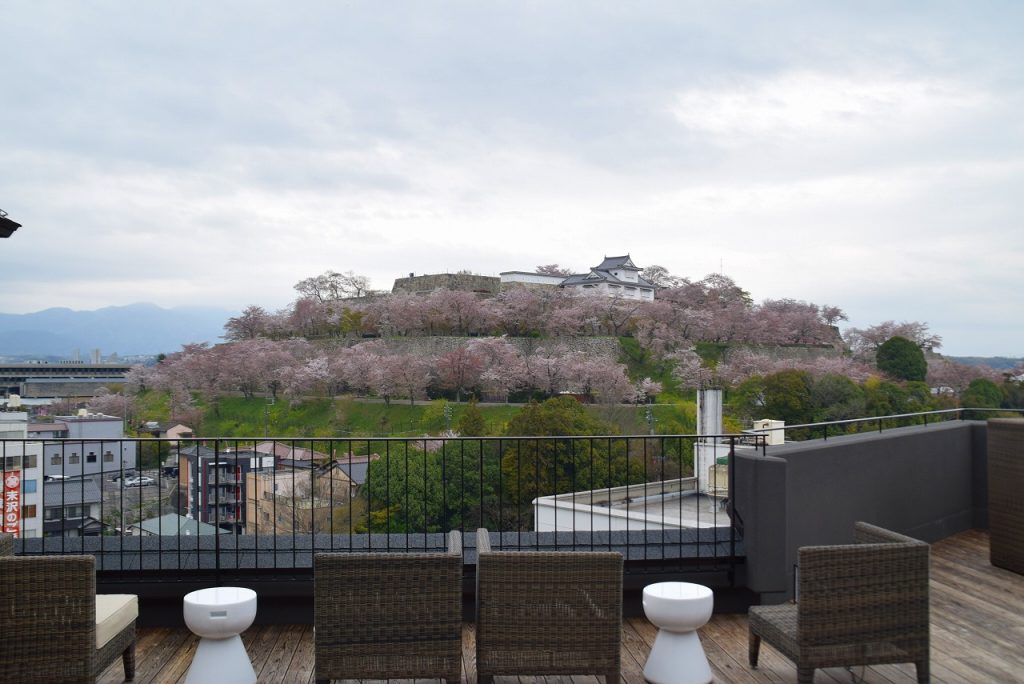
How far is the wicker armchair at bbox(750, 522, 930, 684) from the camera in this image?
2760 millimetres

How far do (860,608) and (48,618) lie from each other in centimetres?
303

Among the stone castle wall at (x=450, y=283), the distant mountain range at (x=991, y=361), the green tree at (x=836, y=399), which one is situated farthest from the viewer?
the stone castle wall at (x=450, y=283)

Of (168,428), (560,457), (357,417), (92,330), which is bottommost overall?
(168,428)

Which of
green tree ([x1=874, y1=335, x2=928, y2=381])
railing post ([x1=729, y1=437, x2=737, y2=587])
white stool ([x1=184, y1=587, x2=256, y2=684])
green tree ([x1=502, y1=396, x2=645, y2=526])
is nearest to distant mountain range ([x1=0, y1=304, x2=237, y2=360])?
green tree ([x1=502, y1=396, x2=645, y2=526])

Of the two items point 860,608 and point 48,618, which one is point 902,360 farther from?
point 48,618

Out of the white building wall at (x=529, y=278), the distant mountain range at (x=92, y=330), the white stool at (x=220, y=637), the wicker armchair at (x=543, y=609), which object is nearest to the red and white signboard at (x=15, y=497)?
the white stool at (x=220, y=637)

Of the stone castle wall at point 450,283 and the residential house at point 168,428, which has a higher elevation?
the stone castle wall at point 450,283

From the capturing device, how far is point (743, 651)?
347 cm

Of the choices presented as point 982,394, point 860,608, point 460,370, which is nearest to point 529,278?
point 460,370

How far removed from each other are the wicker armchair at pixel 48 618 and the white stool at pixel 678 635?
2122 mm

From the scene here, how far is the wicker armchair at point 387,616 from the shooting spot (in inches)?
104

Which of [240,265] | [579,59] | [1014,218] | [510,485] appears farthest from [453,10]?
[240,265]

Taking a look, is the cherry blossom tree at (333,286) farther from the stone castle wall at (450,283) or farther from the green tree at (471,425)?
the green tree at (471,425)

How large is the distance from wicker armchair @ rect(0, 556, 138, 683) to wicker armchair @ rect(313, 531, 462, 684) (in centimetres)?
83
